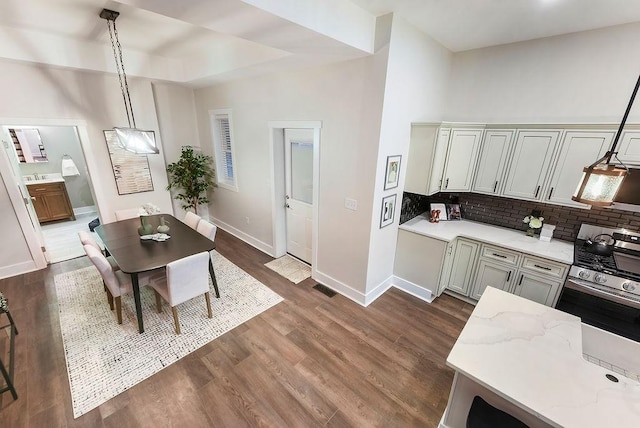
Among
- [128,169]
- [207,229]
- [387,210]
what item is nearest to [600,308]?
[387,210]

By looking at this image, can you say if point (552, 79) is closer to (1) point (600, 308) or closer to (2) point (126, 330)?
(1) point (600, 308)

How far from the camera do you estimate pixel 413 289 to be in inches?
134

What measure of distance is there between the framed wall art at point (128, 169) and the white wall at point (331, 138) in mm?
1704

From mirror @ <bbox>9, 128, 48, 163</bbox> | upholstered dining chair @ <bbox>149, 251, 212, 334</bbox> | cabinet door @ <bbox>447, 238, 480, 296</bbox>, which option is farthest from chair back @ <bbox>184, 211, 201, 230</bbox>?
mirror @ <bbox>9, 128, 48, 163</bbox>

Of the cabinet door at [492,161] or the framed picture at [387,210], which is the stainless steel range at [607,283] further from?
the framed picture at [387,210]

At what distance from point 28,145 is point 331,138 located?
6.56 meters

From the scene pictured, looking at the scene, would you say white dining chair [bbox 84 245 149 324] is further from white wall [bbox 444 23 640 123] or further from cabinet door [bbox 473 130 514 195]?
white wall [bbox 444 23 640 123]

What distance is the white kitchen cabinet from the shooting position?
7.55 ft

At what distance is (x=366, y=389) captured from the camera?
2197mm

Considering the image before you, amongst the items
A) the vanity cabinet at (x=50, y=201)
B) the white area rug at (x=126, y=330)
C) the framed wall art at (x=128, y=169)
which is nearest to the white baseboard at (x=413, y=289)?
the white area rug at (x=126, y=330)

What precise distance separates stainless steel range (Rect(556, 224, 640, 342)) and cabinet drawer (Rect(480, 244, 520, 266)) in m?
0.44

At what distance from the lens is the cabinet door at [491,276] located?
2.90m

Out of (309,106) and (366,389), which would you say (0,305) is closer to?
(366,389)

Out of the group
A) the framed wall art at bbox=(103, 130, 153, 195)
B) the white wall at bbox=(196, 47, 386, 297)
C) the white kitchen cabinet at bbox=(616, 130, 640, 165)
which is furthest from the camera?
the framed wall art at bbox=(103, 130, 153, 195)
